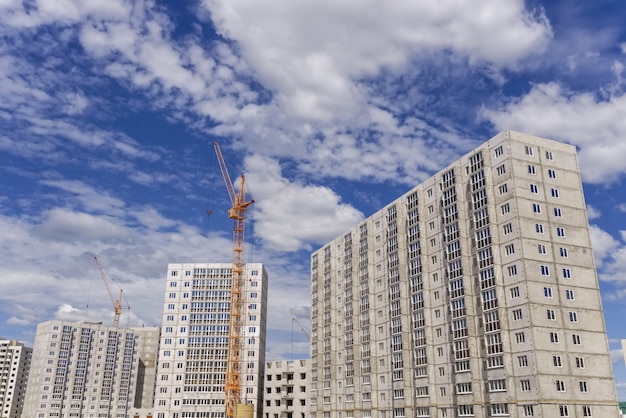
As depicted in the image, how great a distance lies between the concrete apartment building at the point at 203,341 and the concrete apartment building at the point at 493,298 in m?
61.3

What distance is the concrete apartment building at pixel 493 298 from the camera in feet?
278

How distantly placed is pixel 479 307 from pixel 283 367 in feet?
316

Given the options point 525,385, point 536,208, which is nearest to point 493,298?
point 525,385

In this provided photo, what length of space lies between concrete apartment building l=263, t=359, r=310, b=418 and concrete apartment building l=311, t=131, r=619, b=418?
156 ft

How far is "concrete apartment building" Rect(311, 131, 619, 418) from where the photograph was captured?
278 ft

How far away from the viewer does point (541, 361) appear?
271 ft

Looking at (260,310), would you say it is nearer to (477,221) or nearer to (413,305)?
(413,305)

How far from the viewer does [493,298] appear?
9106 centimetres

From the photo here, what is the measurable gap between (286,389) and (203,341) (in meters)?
29.8

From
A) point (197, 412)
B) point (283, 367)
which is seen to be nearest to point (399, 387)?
point (283, 367)

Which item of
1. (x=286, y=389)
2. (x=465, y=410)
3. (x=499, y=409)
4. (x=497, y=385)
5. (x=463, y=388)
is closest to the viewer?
(x=499, y=409)

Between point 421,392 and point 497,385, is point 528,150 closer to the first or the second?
point 497,385

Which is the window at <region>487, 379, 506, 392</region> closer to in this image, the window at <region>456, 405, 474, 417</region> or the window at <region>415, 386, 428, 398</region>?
the window at <region>456, 405, 474, 417</region>

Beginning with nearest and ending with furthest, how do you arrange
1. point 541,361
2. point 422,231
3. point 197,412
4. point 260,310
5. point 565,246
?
point 541,361 → point 565,246 → point 422,231 → point 197,412 → point 260,310
